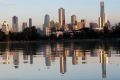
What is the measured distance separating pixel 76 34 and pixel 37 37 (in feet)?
56.4

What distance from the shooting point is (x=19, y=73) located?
75.4 ft

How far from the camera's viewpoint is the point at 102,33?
595 ft

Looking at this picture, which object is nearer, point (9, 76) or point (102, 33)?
point (9, 76)

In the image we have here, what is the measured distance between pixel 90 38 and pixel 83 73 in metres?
155

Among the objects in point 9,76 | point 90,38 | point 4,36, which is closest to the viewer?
point 9,76

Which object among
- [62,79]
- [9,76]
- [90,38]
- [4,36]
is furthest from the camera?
[4,36]

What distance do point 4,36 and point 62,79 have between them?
171408 millimetres

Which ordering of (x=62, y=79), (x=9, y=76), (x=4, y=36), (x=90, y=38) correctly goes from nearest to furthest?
1. (x=62, y=79)
2. (x=9, y=76)
3. (x=90, y=38)
4. (x=4, y=36)

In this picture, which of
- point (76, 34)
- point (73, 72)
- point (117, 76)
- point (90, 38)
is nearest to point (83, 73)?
point (73, 72)

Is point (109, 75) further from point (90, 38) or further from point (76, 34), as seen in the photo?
point (76, 34)

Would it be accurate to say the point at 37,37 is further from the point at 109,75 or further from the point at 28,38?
the point at 109,75

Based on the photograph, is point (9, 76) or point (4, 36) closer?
point (9, 76)

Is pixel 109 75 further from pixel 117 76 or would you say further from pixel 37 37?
pixel 37 37

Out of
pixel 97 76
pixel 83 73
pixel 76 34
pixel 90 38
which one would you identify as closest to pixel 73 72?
pixel 83 73
